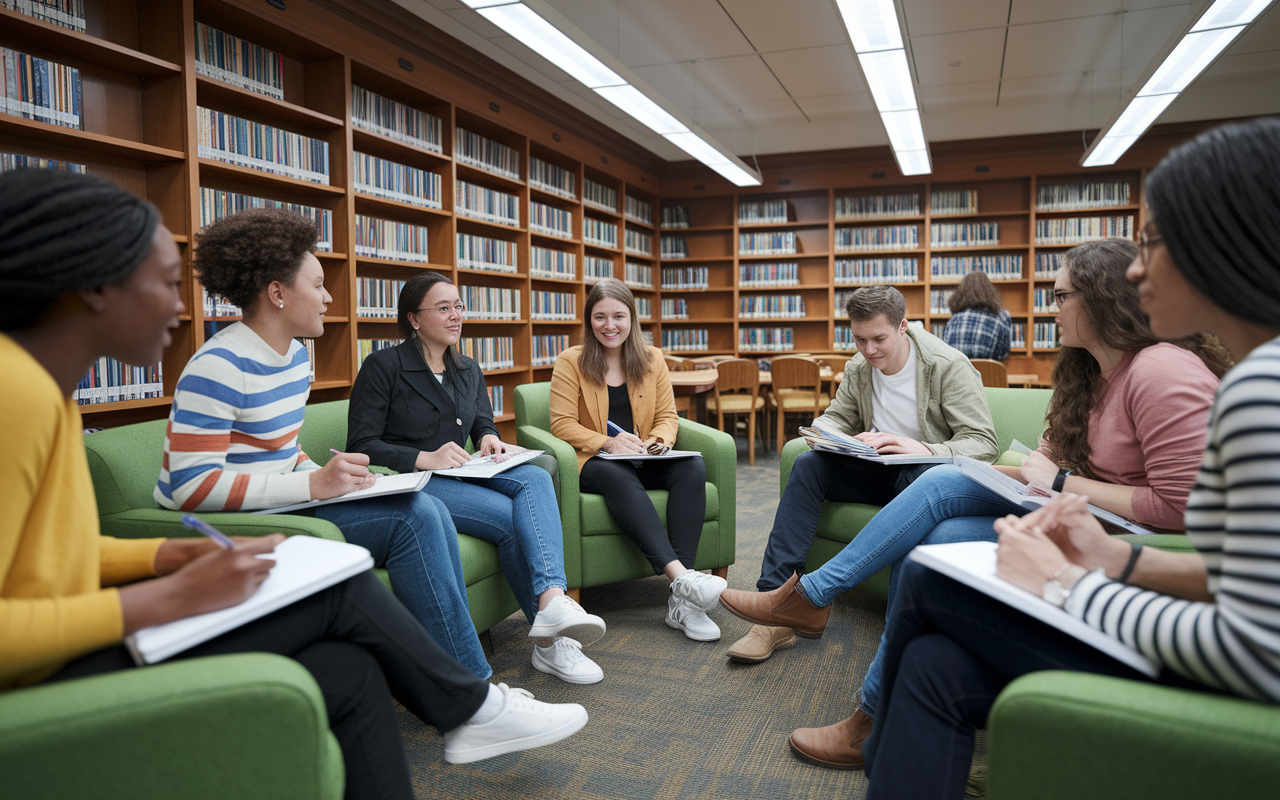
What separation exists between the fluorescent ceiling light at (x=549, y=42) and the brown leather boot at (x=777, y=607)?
8.98 ft

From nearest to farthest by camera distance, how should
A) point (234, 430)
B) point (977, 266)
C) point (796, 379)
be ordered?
point (234, 430) < point (796, 379) < point (977, 266)

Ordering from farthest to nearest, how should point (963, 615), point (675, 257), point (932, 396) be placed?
point (675, 257), point (932, 396), point (963, 615)

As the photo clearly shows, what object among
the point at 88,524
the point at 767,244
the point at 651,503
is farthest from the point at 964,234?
the point at 88,524

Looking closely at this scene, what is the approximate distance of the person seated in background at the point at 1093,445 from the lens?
1.43 m

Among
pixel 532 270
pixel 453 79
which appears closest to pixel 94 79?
pixel 453 79

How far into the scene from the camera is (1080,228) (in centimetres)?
685

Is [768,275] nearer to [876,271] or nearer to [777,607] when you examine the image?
[876,271]

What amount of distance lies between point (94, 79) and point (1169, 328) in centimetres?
348

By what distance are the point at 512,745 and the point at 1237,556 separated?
1.15 meters

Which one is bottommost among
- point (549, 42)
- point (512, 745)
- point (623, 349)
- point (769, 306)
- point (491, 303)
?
point (512, 745)

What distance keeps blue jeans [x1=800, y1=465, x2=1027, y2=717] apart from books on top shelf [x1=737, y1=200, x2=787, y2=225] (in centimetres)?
627

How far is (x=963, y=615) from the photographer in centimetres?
107

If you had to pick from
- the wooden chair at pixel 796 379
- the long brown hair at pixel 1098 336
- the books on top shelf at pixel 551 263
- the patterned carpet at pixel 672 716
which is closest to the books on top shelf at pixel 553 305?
the books on top shelf at pixel 551 263

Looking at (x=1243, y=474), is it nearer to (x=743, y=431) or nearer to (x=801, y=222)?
(x=743, y=431)
